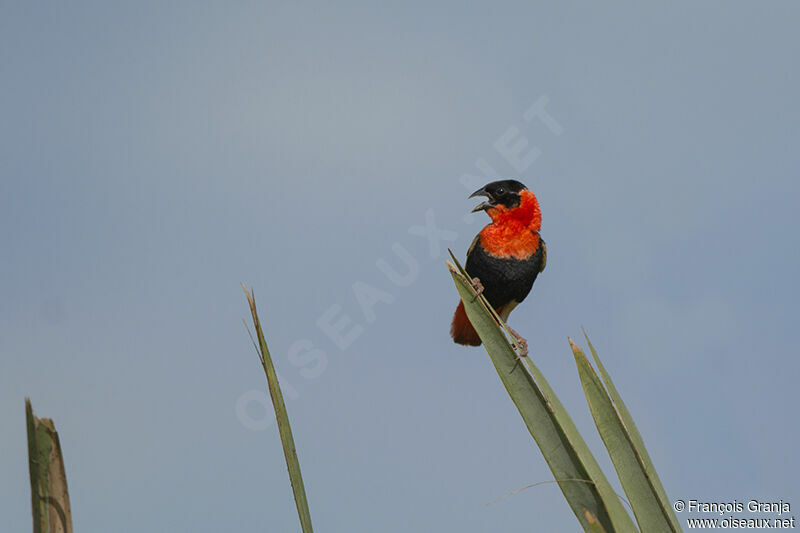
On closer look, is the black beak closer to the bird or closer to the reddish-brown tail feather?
the bird

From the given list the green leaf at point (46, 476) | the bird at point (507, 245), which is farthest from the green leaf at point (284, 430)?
the bird at point (507, 245)

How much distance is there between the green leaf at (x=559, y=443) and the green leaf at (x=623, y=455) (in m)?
0.06

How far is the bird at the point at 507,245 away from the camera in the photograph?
15.8ft

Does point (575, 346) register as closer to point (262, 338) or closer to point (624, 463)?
point (624, 463)

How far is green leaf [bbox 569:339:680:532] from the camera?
7.25 ft

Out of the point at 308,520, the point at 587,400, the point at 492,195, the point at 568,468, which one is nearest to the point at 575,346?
the point at 587,400

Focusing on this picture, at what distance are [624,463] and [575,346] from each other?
0.37 meters

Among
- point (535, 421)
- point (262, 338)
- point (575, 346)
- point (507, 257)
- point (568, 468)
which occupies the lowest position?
point (568, 468)

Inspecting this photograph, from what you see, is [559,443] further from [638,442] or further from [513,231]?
[513,231]

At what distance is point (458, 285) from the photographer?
8.27ft

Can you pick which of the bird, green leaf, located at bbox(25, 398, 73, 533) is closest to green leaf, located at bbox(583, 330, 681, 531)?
green leaf, located at bbox(25, 398, 73, 533)

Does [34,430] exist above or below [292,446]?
above

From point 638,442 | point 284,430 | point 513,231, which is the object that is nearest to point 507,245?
point 513,231

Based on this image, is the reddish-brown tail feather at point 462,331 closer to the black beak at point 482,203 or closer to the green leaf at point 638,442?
the black beak at point 482,203
